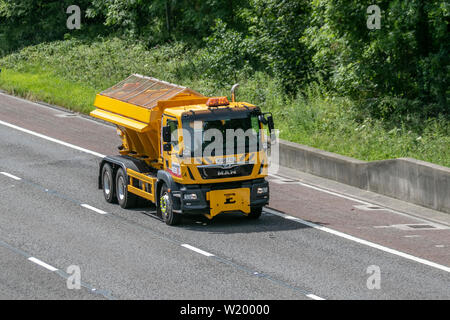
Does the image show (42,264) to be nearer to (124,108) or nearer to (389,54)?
(124,108)

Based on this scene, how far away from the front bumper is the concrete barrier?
14.0 ft

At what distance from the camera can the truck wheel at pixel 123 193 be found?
20844mm

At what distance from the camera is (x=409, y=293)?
14.9m

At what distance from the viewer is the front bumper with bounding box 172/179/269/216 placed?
1883cm

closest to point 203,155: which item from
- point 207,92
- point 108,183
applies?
point 108,183

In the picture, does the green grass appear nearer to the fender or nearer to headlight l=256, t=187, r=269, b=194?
headlight l=256, t=187, r=269, b=194

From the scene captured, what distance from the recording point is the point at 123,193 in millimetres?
21047

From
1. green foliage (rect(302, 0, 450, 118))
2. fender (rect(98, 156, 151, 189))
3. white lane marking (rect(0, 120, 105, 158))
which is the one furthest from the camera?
white lane marking (rect(0, 120, 105, 158))

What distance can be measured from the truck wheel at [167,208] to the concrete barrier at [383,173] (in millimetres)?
5784

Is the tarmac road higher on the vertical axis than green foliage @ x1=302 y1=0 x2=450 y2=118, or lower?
lower

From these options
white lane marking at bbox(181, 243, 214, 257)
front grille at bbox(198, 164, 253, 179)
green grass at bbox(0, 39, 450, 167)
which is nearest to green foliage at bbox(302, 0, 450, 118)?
green grass at bbox(0, 39, 450, 167)

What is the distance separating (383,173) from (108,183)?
6.88 metres

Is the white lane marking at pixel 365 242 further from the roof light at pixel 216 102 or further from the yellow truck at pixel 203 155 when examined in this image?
the roof light at pixel 216 102
